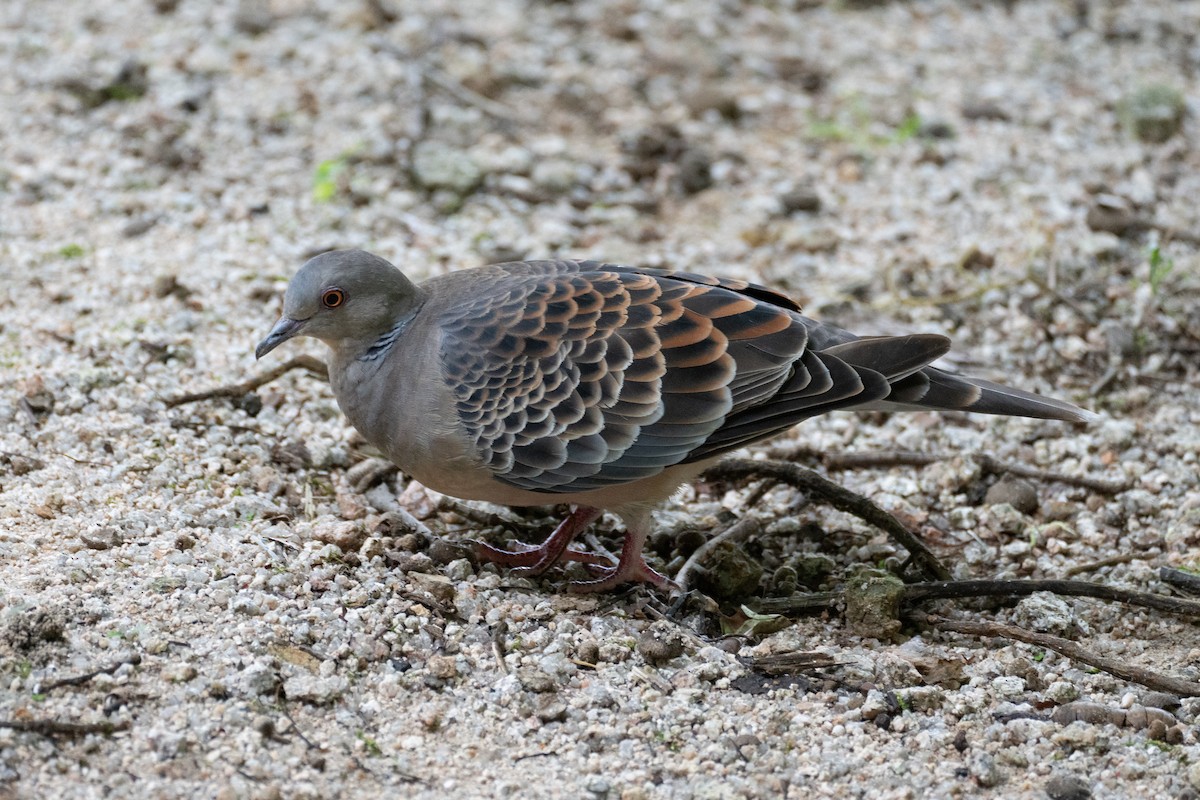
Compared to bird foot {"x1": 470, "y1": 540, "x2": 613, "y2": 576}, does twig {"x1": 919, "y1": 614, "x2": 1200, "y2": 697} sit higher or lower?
higher

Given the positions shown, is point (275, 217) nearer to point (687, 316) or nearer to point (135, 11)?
point (135, 11)

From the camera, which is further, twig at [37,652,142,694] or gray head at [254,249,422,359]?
gray head at [254,249,422,359]

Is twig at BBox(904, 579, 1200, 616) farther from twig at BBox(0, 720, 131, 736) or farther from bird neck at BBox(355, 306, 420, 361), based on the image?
twig at BBox(0, 720, 131, 736)

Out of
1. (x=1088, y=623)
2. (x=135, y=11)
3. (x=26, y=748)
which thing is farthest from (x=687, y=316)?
(x=135, y=11)

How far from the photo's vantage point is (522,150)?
22.8 ft

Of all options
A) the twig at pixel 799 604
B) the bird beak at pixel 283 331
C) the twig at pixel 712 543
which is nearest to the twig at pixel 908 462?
the twig at pixel 712 543

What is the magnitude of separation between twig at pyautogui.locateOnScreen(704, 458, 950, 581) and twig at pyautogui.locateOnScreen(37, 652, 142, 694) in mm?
2247

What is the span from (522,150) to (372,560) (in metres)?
3.36

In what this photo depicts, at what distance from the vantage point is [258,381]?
5000 millimetres

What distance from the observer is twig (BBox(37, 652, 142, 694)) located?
3.30 m

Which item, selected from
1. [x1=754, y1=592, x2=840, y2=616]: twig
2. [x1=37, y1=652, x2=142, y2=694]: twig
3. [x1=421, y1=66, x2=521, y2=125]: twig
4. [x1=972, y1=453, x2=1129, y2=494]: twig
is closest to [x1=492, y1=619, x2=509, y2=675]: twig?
[x1=754, y1=592, x2=840, y2=616]: twig

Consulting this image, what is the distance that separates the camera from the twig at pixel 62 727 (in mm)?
3150

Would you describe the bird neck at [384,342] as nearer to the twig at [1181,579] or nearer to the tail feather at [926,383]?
the tail feather at [926,383]

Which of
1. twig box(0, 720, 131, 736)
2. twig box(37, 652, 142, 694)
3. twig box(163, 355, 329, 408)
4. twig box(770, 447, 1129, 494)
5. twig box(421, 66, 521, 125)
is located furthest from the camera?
twig box(421, 66, 521, 125)
